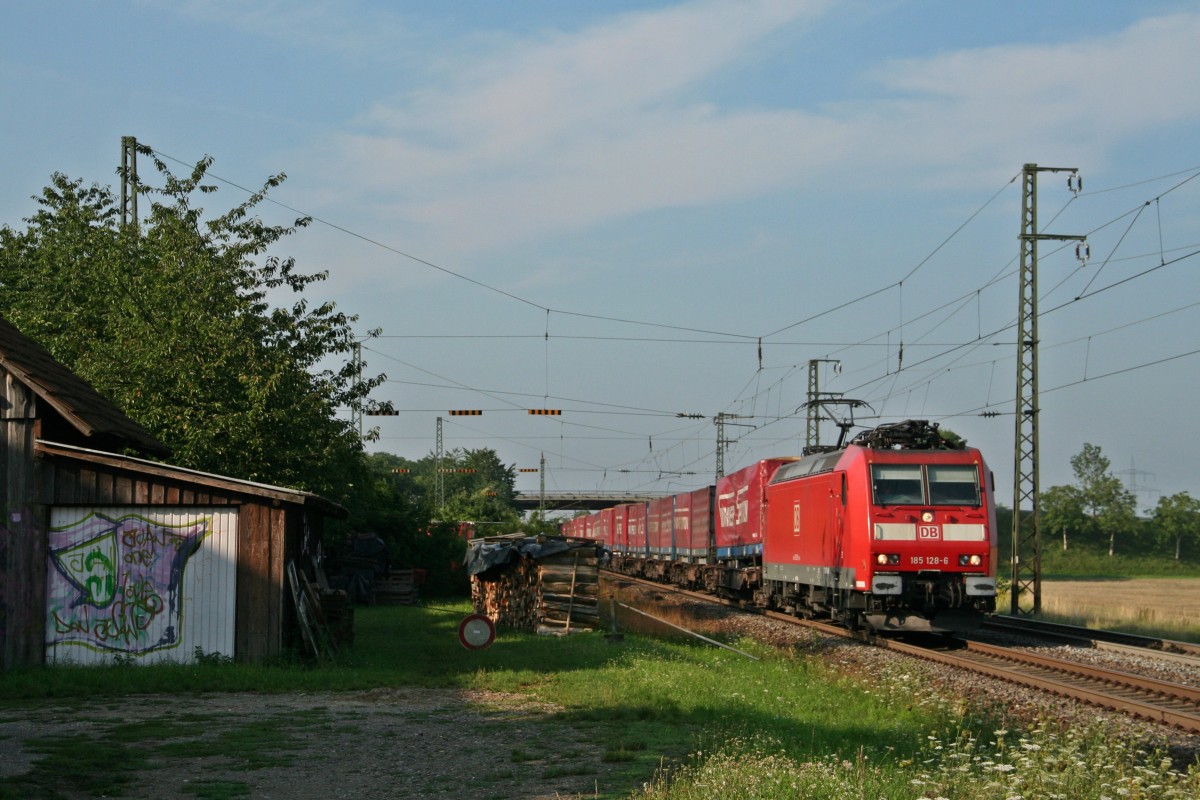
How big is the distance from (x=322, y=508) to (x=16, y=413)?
4.37 m

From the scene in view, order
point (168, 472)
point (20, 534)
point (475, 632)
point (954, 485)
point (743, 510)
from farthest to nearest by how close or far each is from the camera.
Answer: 1. point (743, 510)
2. point (954, 485)
3. point (475, 632)
4. point (168, 472)
5. point (20, 534)

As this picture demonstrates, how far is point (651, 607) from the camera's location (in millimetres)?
33906

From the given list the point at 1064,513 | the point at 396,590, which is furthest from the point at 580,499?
the point at 396,590

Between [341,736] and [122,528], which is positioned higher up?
[122,528]

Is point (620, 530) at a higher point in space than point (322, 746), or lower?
lower

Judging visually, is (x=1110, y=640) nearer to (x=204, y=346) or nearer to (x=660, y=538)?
(x=204, y=346)

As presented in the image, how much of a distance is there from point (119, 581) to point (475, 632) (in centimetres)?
495

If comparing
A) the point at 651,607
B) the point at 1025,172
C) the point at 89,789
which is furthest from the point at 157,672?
the point at 1025,172

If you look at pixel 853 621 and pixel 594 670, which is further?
pixel 853 621

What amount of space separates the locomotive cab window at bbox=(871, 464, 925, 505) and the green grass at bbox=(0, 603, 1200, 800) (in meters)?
2.85

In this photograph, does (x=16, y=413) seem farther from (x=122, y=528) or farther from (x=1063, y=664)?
(x=1063, y=664)

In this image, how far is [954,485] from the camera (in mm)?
20031

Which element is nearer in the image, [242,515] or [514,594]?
[242,515]

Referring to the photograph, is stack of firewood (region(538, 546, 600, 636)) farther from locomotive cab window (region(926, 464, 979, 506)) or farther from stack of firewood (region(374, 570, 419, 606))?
stack of firewood (region(374, 570, 419, 606))
